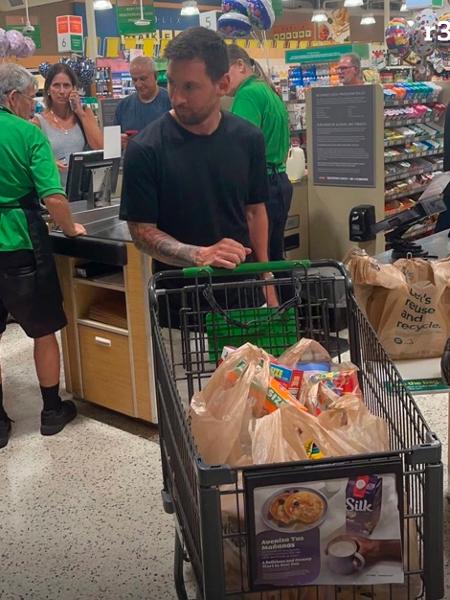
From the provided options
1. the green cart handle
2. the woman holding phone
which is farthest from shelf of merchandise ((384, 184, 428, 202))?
the green cart handle

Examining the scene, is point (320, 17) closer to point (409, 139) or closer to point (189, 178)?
point (409, 139)

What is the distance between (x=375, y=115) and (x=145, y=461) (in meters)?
3.00

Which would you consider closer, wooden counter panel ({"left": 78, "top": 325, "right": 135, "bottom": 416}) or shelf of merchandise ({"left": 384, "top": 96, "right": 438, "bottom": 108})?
wooden counter panel ({"left": 78, "top": 325, "right": 135, "bottom": 416})

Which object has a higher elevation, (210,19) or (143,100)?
(210,19)

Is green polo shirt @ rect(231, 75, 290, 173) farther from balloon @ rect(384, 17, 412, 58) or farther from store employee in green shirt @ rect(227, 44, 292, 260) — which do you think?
balloon @ rect(384, 17, 412, 58)

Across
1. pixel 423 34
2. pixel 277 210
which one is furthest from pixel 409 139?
A: pixel 277 210

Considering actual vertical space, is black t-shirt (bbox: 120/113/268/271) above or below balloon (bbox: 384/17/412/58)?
below

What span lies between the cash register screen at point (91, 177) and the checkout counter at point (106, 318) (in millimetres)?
125

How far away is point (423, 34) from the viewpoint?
317 inches

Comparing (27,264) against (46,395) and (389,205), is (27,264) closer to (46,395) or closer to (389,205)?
(46,395)

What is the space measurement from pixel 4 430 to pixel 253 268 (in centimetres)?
217

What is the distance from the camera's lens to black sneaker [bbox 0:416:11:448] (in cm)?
355

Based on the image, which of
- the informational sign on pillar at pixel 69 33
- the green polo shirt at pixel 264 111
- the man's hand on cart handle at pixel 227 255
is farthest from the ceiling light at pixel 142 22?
the man's hand on cart handle at pixel 227 255

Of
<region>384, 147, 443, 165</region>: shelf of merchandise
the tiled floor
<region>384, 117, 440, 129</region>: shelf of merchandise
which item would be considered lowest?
the tiled floor
